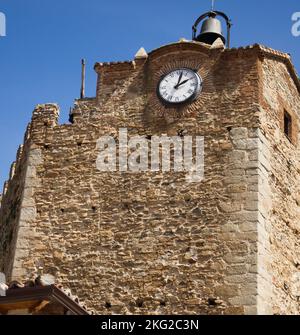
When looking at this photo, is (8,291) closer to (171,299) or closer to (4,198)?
(171,299)

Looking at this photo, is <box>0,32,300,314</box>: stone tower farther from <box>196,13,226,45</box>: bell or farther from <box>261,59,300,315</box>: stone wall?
<box>196,13,226,45</box>: bell

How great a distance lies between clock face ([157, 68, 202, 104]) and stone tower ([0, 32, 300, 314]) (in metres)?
0.13

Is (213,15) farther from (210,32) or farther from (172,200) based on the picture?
(172,200)

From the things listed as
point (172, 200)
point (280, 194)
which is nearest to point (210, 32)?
point (280, 194)

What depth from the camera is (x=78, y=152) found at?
18.7m

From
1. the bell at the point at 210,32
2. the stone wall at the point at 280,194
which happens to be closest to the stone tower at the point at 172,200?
the stone wall at the point at 280,194

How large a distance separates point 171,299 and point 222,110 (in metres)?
3.85

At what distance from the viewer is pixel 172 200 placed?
1770 centimetres

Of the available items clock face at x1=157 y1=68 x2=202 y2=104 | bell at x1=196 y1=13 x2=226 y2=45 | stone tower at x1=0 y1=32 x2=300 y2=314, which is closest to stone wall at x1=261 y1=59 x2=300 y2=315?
stone tower at x1=0 y1=32 x2=300 y2=314

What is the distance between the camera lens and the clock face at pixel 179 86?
18.5 m

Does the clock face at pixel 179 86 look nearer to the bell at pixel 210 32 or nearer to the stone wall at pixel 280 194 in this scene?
the stone wall at pixel 280 194

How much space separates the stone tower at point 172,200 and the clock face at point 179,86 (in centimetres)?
13

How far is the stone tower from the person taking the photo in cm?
1705

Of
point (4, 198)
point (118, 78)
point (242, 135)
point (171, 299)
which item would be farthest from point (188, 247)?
point (4, 198)
